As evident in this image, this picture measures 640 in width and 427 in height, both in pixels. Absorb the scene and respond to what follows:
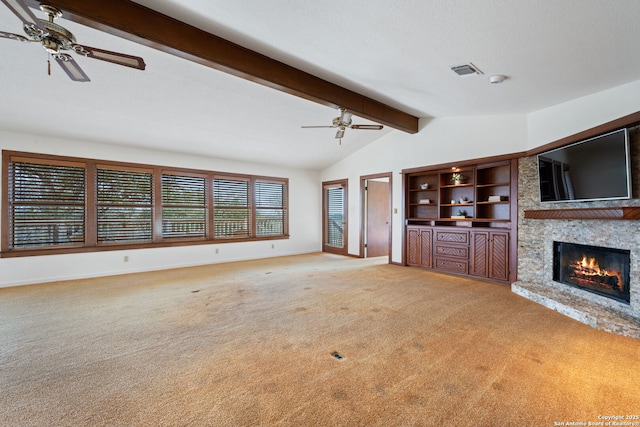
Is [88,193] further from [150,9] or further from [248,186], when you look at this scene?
Result: [150,9]

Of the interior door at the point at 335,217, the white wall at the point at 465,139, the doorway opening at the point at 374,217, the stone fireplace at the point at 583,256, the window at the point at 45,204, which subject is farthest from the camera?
the interior door at the point at 335,217

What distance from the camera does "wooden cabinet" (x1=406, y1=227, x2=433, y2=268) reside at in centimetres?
610

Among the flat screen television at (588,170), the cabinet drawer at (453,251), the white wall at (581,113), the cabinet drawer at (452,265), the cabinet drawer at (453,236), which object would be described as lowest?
the cabinet drawer at (452,265)

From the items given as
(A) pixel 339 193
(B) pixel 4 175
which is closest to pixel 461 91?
(A) pixel 339 193

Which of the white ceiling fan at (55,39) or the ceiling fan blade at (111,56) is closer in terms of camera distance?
the white ceiling fan at (55,39)

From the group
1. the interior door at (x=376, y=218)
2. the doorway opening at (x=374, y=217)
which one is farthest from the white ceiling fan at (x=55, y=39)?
the interior door at (x=376, y=218)

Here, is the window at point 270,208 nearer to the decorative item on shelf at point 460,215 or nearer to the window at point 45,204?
the window at point 45,204

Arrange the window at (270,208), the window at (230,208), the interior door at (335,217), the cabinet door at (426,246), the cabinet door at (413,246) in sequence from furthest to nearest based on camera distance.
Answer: the interior door at (335,217), the window at (270,208), the window at (230,208), the cabinet door at (413,246), the cabinet door at (426,246)

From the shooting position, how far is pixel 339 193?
27.8 feet

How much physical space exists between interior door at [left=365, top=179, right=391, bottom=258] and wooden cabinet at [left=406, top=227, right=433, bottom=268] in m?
1.25

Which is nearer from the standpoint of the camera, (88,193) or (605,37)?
(605,37)

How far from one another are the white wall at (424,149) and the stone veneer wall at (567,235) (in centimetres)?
57

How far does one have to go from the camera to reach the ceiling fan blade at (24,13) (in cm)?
182

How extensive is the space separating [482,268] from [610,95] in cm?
309
